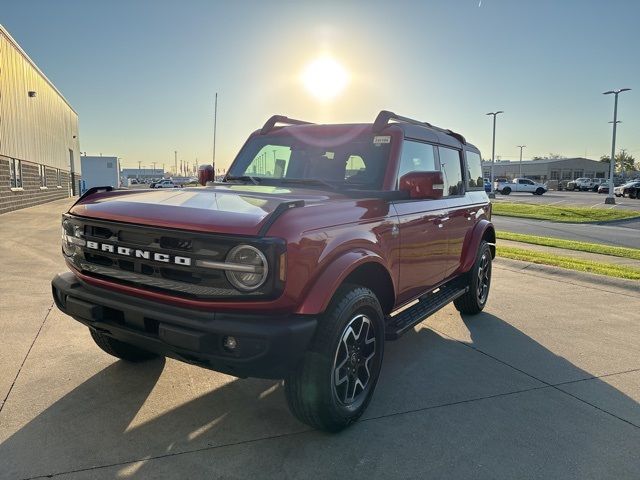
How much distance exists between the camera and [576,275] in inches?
299

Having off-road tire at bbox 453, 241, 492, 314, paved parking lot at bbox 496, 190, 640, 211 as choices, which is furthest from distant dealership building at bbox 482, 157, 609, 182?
off-road tire at bbox 453, 241, 492, 314

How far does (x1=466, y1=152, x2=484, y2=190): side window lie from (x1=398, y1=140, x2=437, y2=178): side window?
48.7 inches

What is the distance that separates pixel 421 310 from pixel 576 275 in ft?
16.0

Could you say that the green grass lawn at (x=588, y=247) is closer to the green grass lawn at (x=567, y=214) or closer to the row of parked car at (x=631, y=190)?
the green grass lawn at (x=567, y=214)

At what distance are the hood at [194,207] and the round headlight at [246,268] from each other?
0.35 feet

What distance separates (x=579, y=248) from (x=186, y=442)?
10.6 m

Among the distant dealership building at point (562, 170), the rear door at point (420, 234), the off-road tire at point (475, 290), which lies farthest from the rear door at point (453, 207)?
the distant dealership building at point (562, 170)

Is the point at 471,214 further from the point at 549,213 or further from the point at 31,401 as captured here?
the point at 549,213

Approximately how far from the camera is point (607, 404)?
134 inches

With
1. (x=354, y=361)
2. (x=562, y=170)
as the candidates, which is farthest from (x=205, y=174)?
(x=562, y=170)

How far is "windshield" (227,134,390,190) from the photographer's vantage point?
12.4ft

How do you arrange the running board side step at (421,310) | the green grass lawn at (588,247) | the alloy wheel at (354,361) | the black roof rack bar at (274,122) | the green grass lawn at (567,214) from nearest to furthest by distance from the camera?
the alloy wheel at (354,361) → the running board side step at (421,310) → the black roof rack bar at (274,122) → the green grass lawn at (588,247) → the green grass lawn at (567,214)

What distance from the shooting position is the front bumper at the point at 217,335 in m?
2.34

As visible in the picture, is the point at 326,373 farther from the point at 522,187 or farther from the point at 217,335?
the point at 522,187
